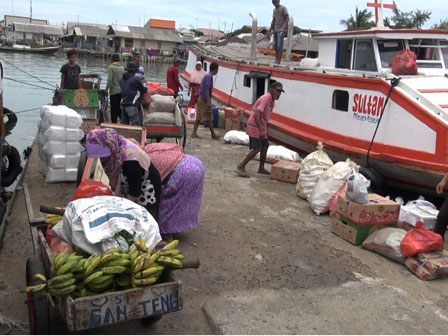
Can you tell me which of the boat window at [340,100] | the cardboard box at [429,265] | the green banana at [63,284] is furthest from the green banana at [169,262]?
the boat window at [340,100]

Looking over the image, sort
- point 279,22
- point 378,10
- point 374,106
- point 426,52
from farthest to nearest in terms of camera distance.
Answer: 1. point 279,22
2. point 378,10
3. point 426,52
4. point 374,106

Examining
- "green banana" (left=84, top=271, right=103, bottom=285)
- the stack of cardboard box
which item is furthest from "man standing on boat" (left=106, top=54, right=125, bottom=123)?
"green banana" (left=84, top=271, right=103, bottom=285)

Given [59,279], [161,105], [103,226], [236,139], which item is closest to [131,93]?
[161,105]

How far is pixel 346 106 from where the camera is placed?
8.61 m

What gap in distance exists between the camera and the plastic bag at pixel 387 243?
16.7 feet

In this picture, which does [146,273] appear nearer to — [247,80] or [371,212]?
[371,212]

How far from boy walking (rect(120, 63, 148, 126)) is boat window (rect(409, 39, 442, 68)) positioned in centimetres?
526

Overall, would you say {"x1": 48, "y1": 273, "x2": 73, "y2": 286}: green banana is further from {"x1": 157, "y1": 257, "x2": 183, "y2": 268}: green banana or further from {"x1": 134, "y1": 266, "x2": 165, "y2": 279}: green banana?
{"x1": 157, "y1": 257, "x2": 183, "y2": 268}: green banana

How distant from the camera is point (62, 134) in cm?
686

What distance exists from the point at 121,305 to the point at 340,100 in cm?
688

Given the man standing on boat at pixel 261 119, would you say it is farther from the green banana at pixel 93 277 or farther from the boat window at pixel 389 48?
the green banana at pixel 93 277

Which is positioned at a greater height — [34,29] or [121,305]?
[34,29]

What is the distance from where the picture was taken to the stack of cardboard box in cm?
546

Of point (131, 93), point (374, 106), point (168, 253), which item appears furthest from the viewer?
point (131, 93)
